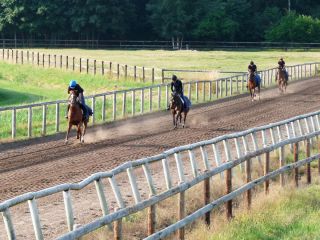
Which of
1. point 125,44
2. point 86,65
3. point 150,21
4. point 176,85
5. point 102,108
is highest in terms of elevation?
point 150,21

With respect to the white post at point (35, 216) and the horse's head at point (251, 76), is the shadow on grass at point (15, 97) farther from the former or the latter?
the white post at point (35, 216)

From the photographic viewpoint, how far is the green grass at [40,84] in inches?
1825

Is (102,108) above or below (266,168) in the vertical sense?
below

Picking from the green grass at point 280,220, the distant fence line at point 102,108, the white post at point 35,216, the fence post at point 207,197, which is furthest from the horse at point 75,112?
the white post at point 35,216

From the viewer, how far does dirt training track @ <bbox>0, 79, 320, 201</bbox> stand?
17.1 m

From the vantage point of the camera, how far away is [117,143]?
22.3m

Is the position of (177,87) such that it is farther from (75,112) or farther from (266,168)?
(266,168)

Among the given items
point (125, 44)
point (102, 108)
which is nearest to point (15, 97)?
point (102, 108)

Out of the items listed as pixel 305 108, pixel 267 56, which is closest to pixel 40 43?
pixel 267 56

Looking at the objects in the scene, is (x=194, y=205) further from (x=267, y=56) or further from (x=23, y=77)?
(x=267, y=56)

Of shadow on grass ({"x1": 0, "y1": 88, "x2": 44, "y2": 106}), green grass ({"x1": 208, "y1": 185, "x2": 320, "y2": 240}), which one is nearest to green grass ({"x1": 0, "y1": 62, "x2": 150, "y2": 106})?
shadow on grass ({"x1": 0, "y1": 88, "x2": 44, "y2": 106})

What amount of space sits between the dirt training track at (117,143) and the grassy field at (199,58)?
31690mm

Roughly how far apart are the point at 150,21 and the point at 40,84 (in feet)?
136

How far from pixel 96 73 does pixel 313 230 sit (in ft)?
145
